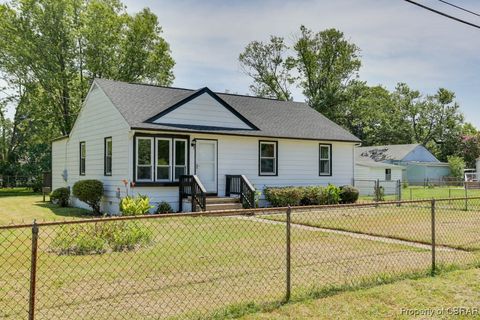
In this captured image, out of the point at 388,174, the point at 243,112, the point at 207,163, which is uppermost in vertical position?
the point at 243,112

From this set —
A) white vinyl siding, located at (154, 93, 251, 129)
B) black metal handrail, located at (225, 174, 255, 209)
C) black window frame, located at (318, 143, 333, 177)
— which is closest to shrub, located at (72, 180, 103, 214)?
white vinyl siding, located at (154, 93, 251, 129)

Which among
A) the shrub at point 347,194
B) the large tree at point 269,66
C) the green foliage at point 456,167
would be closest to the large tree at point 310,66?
the large tree at point 269,66

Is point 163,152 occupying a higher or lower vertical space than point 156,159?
higher

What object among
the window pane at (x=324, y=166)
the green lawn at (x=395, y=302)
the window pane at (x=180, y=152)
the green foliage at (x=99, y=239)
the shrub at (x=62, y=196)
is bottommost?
the green lawn at (x=395, y=302)

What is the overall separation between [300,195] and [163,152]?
5.92m

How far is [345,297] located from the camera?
5.30 meters

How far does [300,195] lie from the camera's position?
57.4 ft

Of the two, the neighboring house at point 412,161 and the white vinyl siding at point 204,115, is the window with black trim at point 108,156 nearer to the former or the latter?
the white vinyl siding at point 204,115

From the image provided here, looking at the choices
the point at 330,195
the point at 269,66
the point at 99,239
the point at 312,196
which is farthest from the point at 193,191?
the point at 269,66

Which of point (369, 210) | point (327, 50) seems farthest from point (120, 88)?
point (327, 50)

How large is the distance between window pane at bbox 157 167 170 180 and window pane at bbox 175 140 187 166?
501 millimetres

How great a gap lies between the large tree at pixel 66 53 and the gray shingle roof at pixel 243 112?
14387 millimetres

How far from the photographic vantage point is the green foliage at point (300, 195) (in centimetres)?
1719

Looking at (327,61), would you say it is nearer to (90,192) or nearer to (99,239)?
(90,192)
